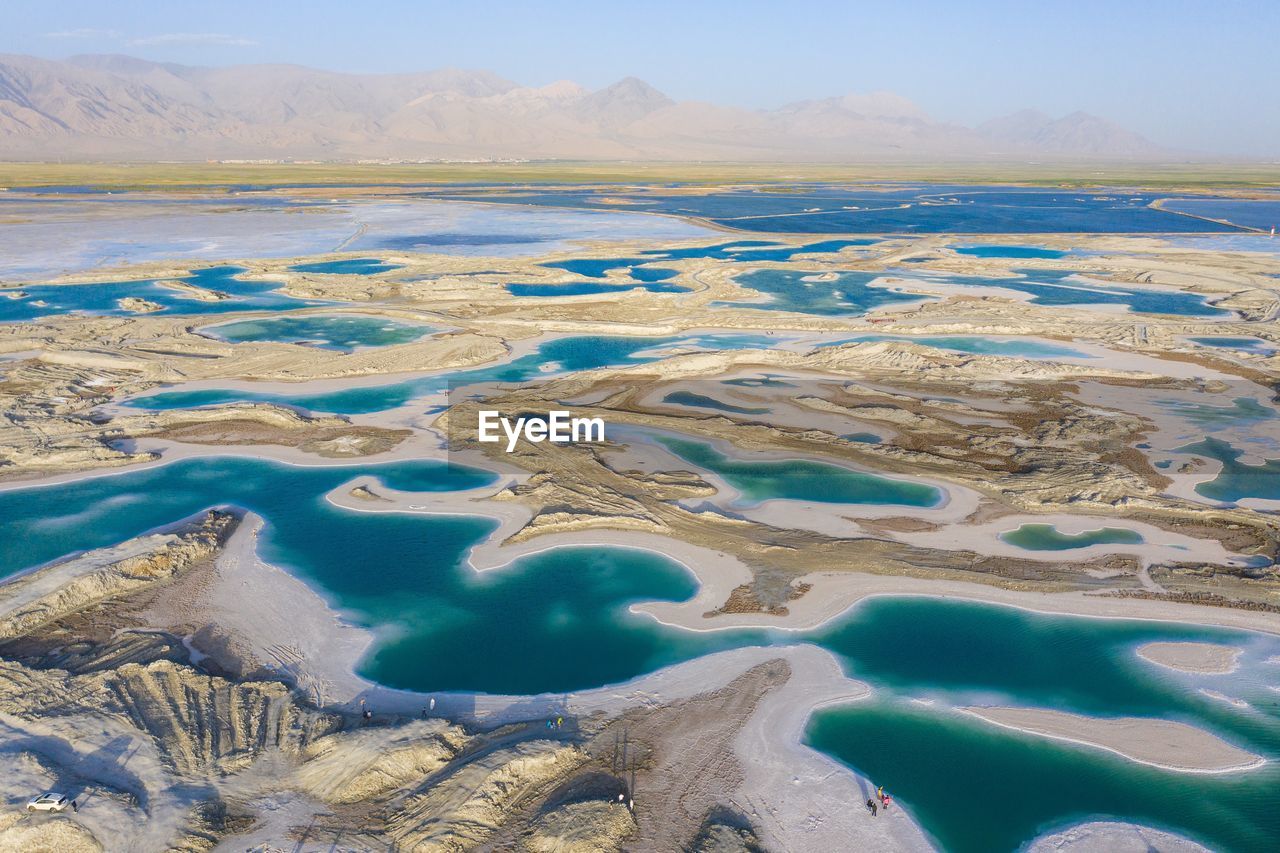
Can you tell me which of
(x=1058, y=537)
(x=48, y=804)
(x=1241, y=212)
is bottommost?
(x=48, y=804)

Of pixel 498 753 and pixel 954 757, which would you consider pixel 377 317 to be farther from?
pixel 954 757

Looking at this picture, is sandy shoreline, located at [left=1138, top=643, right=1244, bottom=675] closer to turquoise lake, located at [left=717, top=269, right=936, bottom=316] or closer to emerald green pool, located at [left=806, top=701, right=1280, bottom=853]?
emerald green pool, located at [left=806, top=701, right=1280, bottom=853]

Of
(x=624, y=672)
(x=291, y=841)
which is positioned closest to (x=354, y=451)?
(x=624, y=672)

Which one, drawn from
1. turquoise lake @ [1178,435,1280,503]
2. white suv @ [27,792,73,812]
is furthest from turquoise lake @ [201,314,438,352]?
turquoise lake @ [1178,435,1280,503]

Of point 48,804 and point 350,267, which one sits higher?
point 350,267

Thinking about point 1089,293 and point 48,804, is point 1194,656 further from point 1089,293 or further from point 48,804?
point 1089,293

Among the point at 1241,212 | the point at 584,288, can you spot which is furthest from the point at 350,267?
the point at 1241,212
